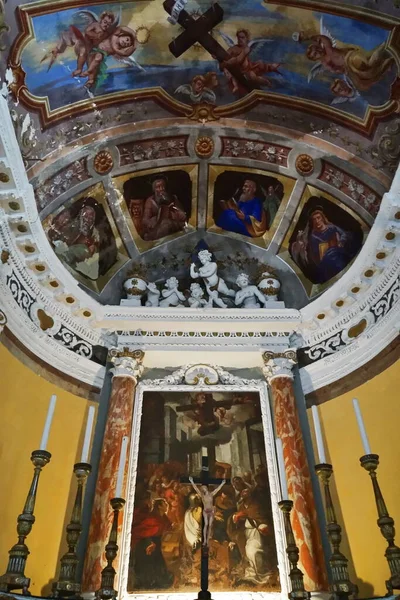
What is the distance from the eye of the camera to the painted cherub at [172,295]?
30.8 ft

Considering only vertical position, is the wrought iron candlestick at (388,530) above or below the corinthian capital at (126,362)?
below

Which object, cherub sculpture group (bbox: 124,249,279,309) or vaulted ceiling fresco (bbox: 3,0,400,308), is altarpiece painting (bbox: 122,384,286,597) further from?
vaulted ceiling fresco (bbox: 3,0,400,308)

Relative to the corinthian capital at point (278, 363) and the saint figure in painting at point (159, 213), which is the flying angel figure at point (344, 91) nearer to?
the saint figure in painting at point (159, 213)

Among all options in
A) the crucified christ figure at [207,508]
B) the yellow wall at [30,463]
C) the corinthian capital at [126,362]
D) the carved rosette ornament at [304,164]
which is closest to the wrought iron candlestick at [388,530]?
the crucified christ figure at [207,508]

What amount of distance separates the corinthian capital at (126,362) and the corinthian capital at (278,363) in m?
2.06

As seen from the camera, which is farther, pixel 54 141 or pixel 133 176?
pixel 133 176

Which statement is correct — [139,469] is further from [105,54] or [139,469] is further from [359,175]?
[105,54]

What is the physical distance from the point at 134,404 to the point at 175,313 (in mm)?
1698

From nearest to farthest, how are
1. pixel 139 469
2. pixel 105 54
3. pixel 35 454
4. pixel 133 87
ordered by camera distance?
pixel 35 454, pixel 139 469, pixel 105 54, pixel 133 87

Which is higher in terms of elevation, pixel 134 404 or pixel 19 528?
pixel 134 404

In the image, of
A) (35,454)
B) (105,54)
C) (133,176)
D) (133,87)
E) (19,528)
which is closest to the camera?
(19,528)

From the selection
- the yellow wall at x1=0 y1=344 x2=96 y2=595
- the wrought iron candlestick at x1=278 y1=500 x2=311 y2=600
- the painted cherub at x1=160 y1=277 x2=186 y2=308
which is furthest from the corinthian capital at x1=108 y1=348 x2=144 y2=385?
the wrought iron candlestick at x1=278 y1=500 x2=311 y2=600

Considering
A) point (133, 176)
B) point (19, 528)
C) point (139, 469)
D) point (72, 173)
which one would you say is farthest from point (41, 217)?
point (19, 528)

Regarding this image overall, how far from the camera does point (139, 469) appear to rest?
745 centimetres
